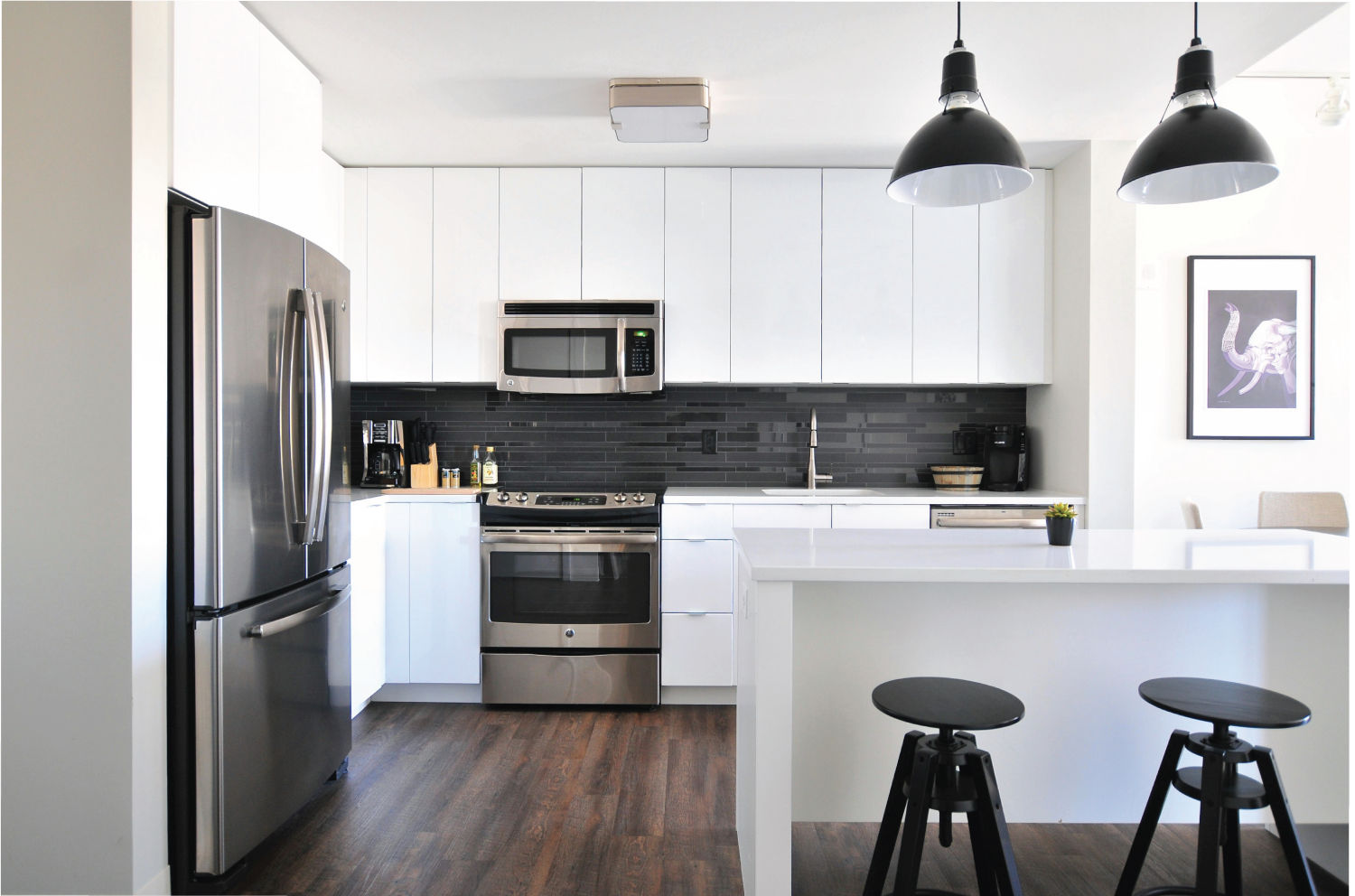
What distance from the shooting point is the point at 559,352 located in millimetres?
3758

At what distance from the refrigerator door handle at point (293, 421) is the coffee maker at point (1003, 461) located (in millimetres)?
3020

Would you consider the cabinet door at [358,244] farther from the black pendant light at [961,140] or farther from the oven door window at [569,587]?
the black pendant light at [961,140]

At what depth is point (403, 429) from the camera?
4.10 meters

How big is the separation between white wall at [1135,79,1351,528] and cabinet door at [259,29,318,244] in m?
3.52

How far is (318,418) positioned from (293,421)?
143 mm

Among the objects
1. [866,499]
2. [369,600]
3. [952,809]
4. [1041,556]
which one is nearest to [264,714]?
[369,600]

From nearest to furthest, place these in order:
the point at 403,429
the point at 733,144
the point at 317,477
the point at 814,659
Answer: the point at 814,659
the point at 317,477
the point at 733,144
the point at 403,429

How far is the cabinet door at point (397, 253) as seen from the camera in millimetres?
3771

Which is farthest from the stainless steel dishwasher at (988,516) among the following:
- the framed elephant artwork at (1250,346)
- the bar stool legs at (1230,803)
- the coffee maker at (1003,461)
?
the bar stool legs at (1230,803)

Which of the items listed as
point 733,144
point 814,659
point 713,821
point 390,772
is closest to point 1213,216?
point 733,144

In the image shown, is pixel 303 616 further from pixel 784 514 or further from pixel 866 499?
pixel 866 499

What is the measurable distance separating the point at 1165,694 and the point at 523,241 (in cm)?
309

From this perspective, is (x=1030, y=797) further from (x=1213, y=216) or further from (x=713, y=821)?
(x=1213, y=216)

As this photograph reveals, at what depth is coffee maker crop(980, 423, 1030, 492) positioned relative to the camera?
3877 mm
